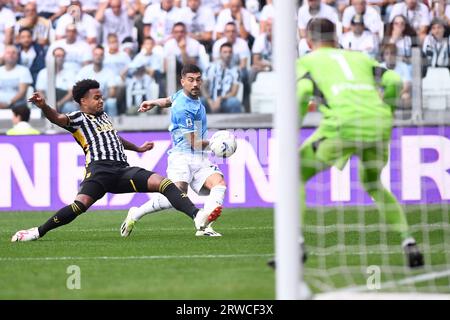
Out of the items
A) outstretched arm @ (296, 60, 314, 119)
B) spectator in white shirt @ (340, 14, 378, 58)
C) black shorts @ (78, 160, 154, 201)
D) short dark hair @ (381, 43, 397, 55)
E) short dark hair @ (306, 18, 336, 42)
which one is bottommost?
black shorts @ (78, 160, 154, 201)

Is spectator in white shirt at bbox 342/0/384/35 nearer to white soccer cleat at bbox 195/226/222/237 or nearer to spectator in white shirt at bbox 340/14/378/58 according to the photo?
spectator in white shirt at bbox 340/14/378/58

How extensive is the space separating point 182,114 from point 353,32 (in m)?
5.17

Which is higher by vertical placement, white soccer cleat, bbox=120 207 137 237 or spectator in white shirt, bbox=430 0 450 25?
spectator in white shirt, bbox=430 0 450 25

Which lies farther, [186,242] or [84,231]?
[84,231]

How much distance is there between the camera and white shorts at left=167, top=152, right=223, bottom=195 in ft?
38.1

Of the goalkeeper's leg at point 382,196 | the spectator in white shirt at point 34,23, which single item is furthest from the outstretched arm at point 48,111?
the spectator in white shirt at point 34,23

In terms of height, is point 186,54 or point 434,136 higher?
point 186,54

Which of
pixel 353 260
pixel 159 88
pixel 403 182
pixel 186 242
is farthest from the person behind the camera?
pixel 159 88

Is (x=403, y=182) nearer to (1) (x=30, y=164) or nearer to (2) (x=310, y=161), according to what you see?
(1) (x=30, y=164)

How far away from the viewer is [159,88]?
51.3 ft

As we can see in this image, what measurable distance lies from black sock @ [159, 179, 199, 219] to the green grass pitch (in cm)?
31

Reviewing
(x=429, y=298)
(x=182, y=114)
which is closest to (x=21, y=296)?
(x=429, y=298)

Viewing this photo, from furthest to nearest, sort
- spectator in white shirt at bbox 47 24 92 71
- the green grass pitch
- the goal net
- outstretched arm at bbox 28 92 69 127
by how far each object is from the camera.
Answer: spectator in white shirt at bbox 47 24 92 71, outstretched arm at bbox 28 92 69 127, the goal net, the green grass pitch

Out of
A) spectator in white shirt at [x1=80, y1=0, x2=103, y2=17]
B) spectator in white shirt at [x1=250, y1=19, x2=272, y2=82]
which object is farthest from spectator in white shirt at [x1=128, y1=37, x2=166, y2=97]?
spectator in white shirt at [x1=250, y1=19, x2=272, y2=82]
